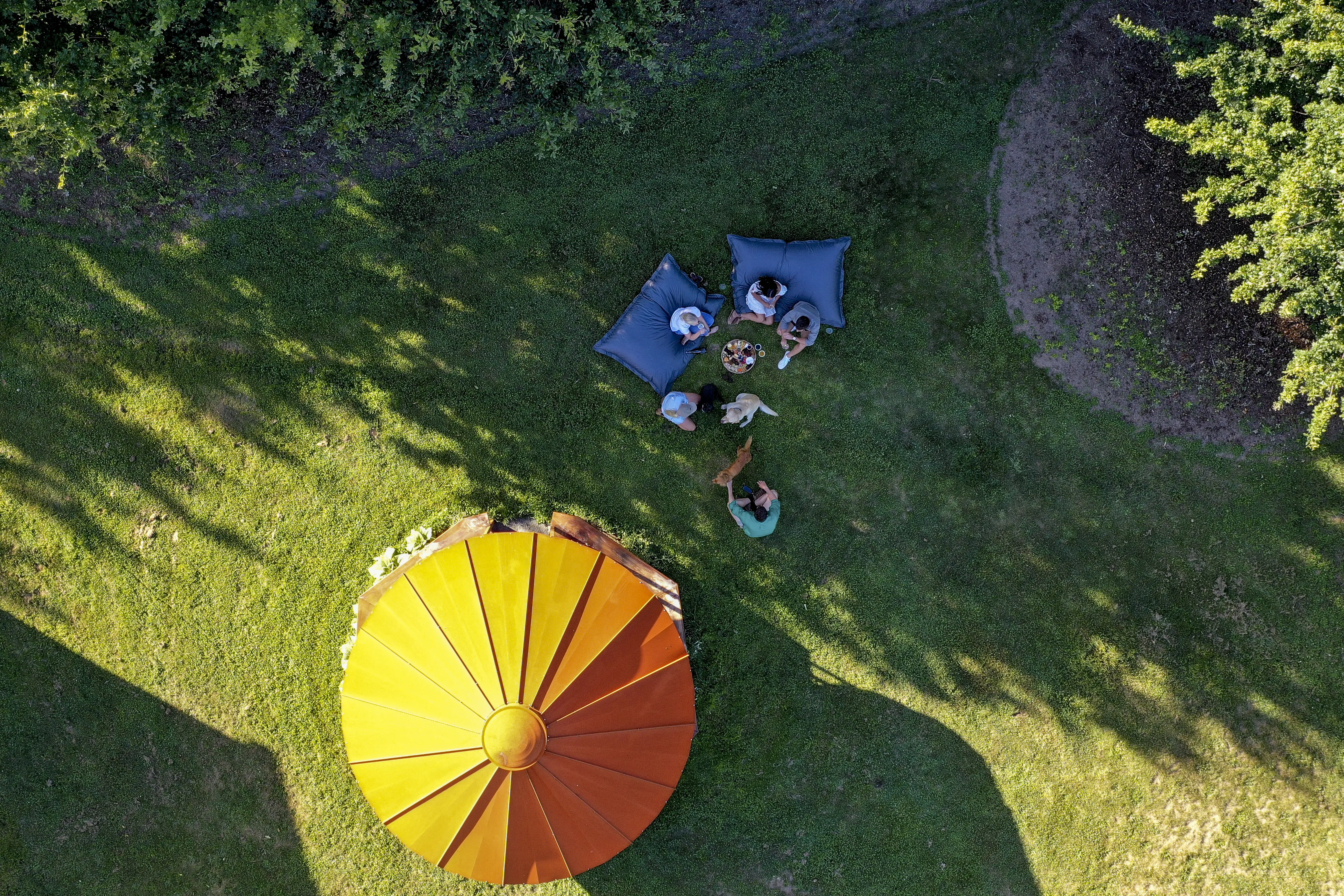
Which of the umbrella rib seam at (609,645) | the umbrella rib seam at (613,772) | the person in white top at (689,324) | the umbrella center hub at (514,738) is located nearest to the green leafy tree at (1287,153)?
the person in white top at (689,324)

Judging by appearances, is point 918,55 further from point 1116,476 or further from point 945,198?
point 1116,476

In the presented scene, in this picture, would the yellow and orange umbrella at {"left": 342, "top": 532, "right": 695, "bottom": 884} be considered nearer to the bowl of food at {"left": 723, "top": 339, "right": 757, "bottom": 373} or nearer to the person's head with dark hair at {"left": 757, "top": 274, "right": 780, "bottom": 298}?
the bowl of food at {"left": 723, "top": 339, "right": 757, "bottom": 373}

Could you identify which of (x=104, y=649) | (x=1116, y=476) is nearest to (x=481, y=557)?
(x=104, y=649)

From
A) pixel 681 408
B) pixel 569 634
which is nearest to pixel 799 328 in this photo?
pixel 681 408

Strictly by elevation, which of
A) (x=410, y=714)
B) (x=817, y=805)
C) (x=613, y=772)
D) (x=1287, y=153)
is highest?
(x=1287, y=153)

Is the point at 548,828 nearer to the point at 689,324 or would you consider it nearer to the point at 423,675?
the point at 423,675

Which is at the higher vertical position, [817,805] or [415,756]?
[415,756]
